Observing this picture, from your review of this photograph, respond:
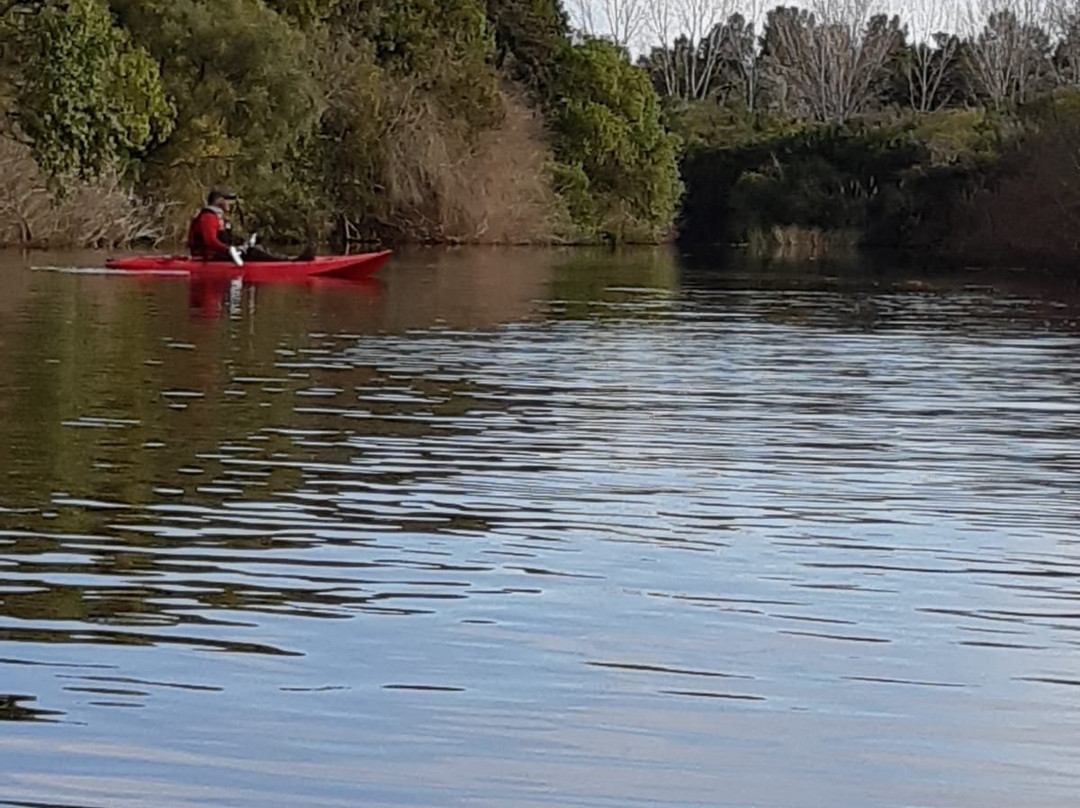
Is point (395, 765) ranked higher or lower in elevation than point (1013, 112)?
lower

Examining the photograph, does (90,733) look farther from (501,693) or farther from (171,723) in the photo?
(501,693)

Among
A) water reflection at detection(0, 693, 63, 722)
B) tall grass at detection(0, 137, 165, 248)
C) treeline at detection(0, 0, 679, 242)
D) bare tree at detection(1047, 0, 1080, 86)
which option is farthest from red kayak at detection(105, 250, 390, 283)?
bare tree at detection(1047, 0, 1080, 86)

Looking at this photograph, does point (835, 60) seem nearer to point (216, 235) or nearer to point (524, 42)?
point (524, 42)

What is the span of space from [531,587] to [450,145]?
4817 centimetres

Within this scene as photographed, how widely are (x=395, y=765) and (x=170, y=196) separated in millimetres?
43111

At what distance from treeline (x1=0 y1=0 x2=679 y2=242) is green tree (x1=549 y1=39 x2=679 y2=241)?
68mm

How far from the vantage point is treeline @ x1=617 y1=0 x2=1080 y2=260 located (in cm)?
5362

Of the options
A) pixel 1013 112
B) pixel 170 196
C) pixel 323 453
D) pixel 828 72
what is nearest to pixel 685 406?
pixel 323 453

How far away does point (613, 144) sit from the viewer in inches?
2569

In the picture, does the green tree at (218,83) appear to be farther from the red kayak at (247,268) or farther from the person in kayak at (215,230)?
the person in kayak at (215,230)

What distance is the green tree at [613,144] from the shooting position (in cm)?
6531

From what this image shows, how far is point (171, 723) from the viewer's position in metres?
A: 5.47

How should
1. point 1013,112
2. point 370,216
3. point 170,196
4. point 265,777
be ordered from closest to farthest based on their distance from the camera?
point 265,777
point 170,196
point 370,216
point 1013,112

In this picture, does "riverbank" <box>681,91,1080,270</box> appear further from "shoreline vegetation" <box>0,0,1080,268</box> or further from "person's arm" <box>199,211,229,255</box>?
"person's arm" <box>199,211,229,255</box>
